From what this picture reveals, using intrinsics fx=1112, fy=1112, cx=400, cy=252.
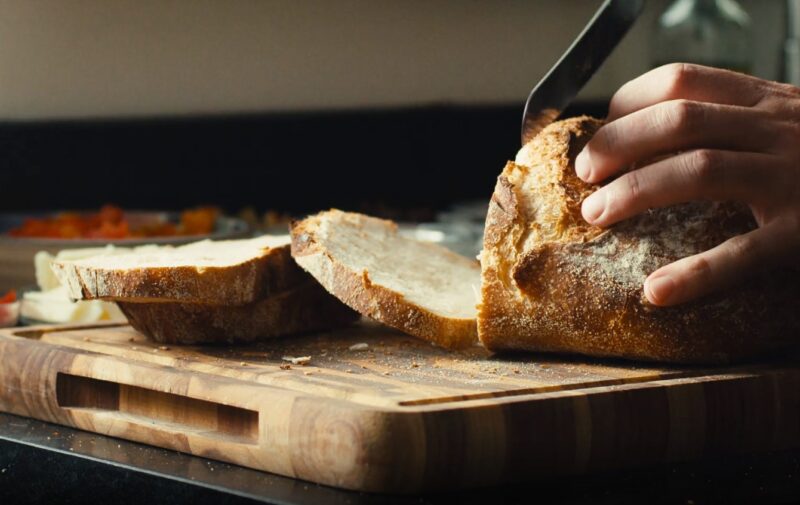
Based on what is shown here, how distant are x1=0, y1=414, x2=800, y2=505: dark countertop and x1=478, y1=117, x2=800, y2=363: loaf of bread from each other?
20cm

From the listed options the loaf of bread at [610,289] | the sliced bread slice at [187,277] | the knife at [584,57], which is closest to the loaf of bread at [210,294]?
the sliced bread slice at [187,277]

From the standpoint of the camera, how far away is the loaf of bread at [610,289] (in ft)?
5.46

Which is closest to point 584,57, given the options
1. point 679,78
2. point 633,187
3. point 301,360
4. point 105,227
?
point 679,78

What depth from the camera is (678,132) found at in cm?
164

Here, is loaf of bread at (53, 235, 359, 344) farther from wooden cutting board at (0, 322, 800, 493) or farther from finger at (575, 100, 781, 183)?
finger at (575, 100, 781, 183)

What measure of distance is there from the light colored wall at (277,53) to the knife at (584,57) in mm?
2379

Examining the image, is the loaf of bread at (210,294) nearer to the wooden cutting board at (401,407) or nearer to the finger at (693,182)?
the wooden cutting board at (401,407)

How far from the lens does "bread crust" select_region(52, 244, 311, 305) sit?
186 centimetres

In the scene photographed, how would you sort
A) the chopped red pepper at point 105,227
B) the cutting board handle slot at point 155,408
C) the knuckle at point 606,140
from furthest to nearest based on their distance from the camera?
the chopped red pepper at point 105,227 → the knuckle at point 606,140 → the cutting board handle slot at point 155,408

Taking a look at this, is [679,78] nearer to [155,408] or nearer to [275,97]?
[155,408]

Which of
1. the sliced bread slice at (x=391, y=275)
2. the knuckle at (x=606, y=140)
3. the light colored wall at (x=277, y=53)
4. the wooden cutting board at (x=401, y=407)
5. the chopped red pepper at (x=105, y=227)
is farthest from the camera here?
the light colored wall at (x=277, y=53)

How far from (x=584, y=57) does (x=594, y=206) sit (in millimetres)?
279

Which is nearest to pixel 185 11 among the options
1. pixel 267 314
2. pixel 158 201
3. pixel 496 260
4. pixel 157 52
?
pixel 157 52

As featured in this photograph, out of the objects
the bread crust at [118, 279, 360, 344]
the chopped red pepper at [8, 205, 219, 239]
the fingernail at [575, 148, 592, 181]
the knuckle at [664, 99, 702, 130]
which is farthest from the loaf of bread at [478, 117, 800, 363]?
the chopped red pepper at [8, 205, 219, 239]
